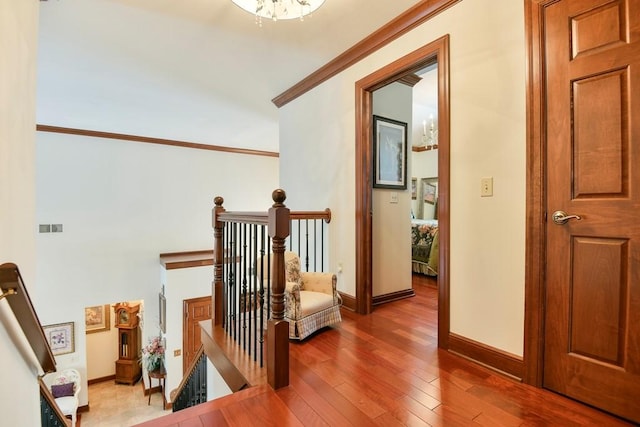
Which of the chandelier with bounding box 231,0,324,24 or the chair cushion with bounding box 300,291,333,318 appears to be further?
the chair cushion with bounding box 300,291,333,318

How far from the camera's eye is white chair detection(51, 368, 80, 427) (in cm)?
552

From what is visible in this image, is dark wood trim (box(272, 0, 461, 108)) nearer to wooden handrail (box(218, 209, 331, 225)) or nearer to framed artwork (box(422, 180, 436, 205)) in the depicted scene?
wooden handrail (box(218, 209, 331, 225))

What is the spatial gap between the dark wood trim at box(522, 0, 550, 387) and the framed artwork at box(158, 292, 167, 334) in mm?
5939

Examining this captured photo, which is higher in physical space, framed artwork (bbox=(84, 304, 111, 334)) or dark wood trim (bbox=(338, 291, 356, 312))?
dark wood trim (bbox=(338, 291, 356, 312))

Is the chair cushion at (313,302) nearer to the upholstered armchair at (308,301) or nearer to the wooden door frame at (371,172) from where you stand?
the upholstered armchair at (308,301)

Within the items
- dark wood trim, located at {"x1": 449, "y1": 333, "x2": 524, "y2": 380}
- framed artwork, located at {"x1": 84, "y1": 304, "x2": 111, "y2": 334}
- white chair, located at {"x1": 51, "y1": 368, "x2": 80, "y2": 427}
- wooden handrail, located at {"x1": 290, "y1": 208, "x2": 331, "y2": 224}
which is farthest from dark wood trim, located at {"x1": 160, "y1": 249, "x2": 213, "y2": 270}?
dark wood trim, located at {"x1": 449, "y1": 333, "x2": 524, "y2": 380}

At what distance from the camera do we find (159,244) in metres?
6.18

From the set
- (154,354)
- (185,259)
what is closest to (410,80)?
(185,259)

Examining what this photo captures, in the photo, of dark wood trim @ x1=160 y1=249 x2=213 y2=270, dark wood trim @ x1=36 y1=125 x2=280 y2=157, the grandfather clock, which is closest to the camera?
dark wood trim @ x1=36 y1=125 x2=280 y2=157

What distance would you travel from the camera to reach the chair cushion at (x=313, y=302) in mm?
2275

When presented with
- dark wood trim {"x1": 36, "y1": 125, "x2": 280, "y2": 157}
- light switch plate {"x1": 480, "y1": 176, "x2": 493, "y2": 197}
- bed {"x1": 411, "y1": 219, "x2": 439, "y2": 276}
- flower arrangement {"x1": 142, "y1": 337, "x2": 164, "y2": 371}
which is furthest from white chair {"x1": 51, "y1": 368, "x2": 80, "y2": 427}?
light switch plate {"x1": 480, "y1": 176, "x2": 493, "y2": 197}

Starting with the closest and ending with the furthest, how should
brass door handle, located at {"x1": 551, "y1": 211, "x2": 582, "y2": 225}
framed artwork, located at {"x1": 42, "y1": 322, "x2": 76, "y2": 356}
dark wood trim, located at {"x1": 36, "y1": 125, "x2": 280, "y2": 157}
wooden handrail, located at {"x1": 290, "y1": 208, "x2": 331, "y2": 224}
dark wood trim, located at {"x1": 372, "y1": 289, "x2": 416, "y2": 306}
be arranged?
1. brass door handle, located at {"x1": 551, "y1": 211, "x2": 582, "y2": 225}
2. wooden handrail, located at {"x1": 290, "y1": 208, "x2": 331, "y2": 224}
3. dark wood trim, located at {"x1": 372, "y1": 289, "x2": 416, "y2": 306}
4. dark wood trim, located at {"x1": 36, "y1": 125, "x2": 280, "y2": 157}
5. framed artwork, located at {"x1": 42, "y1": 322, "x2": 76, "y2": 356}

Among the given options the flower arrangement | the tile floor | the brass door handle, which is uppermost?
the brass door handle

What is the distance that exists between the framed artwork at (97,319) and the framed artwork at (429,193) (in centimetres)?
857
